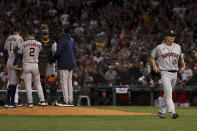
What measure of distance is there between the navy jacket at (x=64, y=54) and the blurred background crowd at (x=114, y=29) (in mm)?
3804

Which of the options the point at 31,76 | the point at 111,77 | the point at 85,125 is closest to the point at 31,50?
the point at 31,76

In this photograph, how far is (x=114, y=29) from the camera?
27.1 metres

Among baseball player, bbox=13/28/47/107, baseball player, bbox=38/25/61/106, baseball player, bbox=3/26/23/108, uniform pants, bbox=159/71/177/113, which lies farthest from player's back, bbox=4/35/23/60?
uniform pants, bbox=159/71/177/113

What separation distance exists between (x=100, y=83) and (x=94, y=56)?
1.35 m

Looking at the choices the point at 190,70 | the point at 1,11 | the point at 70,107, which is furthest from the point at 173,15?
the point at 70,107

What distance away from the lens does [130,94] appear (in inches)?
951

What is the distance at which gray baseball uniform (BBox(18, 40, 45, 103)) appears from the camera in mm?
15531

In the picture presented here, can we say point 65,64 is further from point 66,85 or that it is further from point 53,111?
point 53,111

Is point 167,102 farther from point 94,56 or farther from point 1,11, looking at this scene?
point 1,11

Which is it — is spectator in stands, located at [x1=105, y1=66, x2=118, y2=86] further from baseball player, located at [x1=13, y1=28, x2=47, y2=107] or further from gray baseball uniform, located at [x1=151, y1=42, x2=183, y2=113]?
gray baseball uniform, located at [x1=151, y1=42, x2=183, y2=113]

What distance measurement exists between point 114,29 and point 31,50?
39.0 feet

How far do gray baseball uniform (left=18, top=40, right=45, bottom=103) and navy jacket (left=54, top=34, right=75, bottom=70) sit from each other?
2.34 ft

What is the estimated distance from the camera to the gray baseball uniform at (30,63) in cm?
1553

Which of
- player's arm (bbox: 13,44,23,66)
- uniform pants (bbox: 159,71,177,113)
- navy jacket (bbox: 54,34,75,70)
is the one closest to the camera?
uniform pants (bbox: 159,71,177,113)
